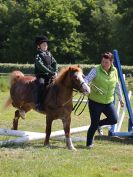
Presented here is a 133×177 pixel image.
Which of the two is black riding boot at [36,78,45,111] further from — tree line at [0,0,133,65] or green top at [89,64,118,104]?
tree line at [0,0,133,65]

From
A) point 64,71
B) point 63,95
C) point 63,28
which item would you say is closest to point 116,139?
point 63,95

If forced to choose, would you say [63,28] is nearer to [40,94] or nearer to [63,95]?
[40,94]

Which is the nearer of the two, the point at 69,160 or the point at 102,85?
the point at 69,160

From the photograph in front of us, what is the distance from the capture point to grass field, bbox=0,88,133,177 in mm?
6918

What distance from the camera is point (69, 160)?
7887 millimetres

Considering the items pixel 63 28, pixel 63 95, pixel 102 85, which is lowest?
pixel 63 95

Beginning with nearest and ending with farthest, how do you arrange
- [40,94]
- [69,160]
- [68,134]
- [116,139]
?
[69,160] < [68,134] < [40,94] < [116,139]

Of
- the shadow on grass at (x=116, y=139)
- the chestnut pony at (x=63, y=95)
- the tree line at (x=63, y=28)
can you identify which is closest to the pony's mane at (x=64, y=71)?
the chestnut pony at (x=63, y=95)

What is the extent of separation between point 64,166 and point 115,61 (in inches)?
154

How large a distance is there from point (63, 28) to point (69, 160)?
65812mm

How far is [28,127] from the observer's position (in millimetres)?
13172

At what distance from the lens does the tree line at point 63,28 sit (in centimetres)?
6906

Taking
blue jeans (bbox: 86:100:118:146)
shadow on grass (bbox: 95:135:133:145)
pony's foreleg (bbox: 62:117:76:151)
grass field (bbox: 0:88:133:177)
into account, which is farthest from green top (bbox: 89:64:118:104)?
shadow on grass (bbox: 95:135:133:145)

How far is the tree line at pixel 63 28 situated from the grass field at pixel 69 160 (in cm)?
5586
